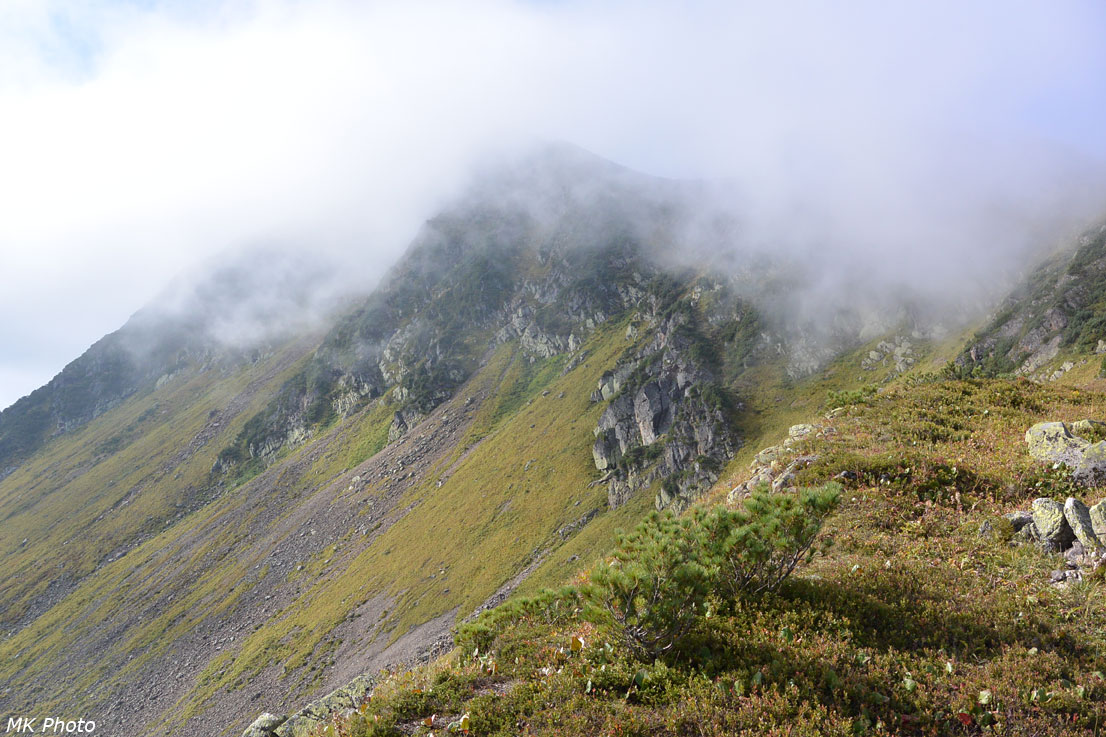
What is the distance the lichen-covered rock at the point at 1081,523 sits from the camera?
10.9 metres

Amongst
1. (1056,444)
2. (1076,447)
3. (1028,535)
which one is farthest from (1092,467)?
(1028,535)

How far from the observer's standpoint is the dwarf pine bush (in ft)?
30.4

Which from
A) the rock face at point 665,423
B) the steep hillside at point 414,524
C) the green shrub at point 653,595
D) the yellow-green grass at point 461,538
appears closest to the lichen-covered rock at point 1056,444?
the green shrub at point 653,595

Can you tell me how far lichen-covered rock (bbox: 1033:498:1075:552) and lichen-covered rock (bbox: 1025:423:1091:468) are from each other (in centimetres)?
449

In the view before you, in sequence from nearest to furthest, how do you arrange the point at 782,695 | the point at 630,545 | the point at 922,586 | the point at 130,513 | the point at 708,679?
1. the point at 782,695
2. the point at 708,679
3. the point at 922,586
4. the point at 630,545
5. the point at 130,513

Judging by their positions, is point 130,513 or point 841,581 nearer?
point 841,581

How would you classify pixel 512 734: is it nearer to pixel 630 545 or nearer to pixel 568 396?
pixel 630 545

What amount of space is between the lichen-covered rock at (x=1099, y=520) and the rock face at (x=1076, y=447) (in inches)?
180

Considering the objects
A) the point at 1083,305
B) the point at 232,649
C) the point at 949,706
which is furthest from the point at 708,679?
the point at 1083,305

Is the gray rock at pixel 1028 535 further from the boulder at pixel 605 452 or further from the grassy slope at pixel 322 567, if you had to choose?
the boulder at pixel 605 452

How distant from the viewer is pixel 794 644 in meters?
9.45

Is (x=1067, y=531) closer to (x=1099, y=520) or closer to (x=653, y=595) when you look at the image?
(x=1099, y=520)

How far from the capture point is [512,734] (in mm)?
8961

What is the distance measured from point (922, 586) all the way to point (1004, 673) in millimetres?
2828
